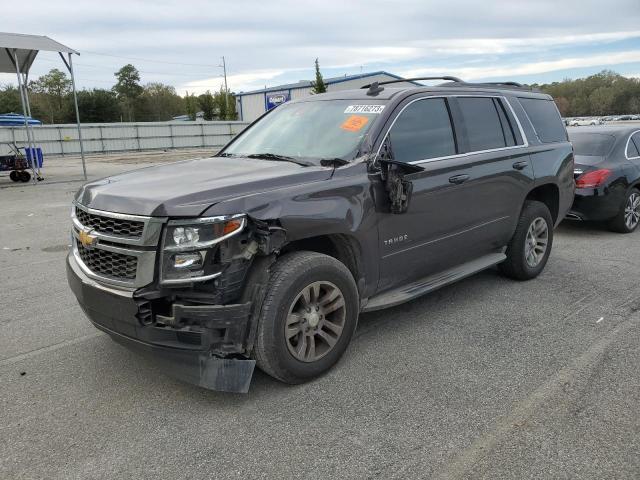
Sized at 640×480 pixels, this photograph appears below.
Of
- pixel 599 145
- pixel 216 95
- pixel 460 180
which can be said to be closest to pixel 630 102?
pixel 216 95

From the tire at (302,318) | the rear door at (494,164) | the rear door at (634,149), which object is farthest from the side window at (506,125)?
the rear door at (634,149)

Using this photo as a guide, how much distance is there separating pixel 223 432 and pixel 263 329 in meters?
0.61

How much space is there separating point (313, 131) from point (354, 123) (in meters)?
0.38

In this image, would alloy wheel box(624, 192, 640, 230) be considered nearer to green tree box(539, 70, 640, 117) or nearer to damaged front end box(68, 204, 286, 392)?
damaged front end box(68, 204, 286, 392)

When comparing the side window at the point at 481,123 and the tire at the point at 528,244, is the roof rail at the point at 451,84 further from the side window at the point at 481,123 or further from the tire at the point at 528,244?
the tire at the point at 528,244

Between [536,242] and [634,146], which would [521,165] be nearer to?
[536,242]

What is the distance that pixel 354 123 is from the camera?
13.6ft

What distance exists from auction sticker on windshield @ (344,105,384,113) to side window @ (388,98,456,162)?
0.17 metres

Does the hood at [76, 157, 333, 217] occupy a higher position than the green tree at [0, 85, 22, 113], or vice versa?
the green tree at [0, 85, 22, 113]

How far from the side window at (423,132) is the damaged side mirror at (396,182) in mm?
219

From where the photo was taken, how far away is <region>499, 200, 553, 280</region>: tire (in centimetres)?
536

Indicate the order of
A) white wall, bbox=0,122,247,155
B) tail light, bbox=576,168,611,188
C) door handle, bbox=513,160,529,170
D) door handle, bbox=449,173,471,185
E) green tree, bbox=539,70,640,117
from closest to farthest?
1. door handle, bbox=449,173,471,185
2. door handle, bbox=513,160,529,170
3. tail light, bbox=576,168,611,188
4. white wall, bbox=0,122,247,155
5. green tree, bbox=539,70,640,117

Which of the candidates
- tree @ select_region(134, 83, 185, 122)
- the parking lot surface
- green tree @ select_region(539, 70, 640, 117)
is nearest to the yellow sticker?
the parking lot surface

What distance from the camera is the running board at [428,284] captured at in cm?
396
